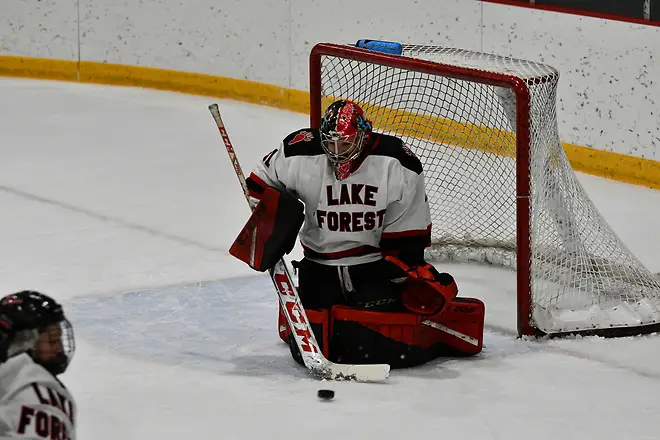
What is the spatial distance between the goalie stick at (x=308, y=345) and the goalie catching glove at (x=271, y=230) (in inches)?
2.1

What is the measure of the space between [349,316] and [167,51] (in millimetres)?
5382

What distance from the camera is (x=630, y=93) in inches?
243

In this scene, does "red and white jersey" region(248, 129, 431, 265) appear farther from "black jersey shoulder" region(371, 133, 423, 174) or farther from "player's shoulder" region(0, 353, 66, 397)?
"player's shoulder" region(0, 353, 66, 397)

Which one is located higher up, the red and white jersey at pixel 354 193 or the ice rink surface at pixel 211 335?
the red and white jersey at pixel 354 193

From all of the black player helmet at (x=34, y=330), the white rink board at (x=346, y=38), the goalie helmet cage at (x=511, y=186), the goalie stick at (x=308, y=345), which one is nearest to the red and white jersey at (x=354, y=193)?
the goalie stick at (x=308, y=345)

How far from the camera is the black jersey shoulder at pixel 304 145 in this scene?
3.85 metres

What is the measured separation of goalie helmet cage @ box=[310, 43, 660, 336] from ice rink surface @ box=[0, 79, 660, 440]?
5.7 inches

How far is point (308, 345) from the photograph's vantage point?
3762 millimetres

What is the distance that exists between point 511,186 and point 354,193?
1.39m

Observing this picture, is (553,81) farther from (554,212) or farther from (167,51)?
(167,51)

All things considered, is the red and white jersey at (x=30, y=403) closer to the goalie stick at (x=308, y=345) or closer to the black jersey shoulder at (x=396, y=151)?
the goalie stick at (x=308, y=345)

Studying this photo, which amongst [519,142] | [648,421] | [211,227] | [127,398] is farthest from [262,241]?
[211,227]

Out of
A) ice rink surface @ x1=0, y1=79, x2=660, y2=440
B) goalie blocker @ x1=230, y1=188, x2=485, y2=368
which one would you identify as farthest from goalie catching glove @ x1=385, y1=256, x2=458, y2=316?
ice rink surface @ x1=0, y1=79, x2=660, y2=440

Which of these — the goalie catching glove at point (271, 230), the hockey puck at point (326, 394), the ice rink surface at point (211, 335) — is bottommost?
the ice rink surface at point (211, 335)
